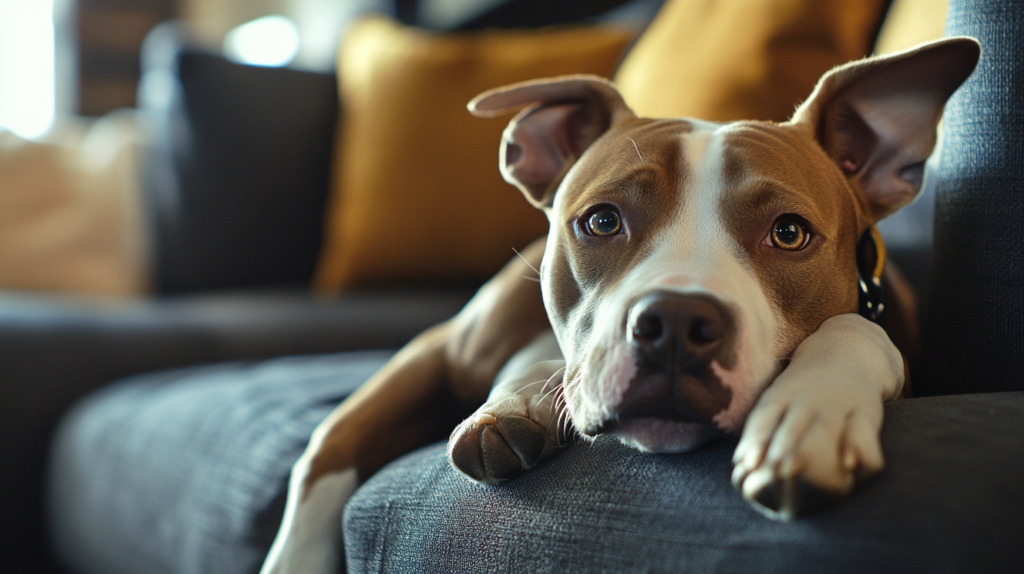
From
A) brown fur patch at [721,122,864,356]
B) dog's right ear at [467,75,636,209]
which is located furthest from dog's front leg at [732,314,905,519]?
dog's right ear at [467,75,636,209]

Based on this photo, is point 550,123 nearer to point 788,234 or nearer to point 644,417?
point 788,234

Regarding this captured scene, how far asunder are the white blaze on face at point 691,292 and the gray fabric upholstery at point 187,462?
686 millimetres

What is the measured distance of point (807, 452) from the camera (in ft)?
2.06

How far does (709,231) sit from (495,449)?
0.37m

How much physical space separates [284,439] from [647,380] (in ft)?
2.67

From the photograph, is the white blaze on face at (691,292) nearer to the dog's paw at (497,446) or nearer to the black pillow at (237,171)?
the dog's paw at (497,446)

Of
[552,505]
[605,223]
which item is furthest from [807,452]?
[605,223]

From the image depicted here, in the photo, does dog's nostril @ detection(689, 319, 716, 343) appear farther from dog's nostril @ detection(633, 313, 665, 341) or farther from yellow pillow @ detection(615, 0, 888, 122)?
yellow pillow @ detection(615, 0, 888, 122)

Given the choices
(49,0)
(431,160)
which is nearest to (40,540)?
(431,160)

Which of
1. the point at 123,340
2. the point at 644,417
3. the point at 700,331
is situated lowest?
the point at 123,340

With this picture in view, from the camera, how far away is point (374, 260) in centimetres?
270

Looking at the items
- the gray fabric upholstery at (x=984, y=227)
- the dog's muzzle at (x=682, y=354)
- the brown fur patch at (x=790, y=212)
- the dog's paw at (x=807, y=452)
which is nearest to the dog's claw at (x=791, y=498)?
the dog's paw at (x=807, y=452)

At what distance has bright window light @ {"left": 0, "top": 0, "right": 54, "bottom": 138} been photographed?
572 centimetres

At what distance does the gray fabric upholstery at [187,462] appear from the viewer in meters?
1.32
